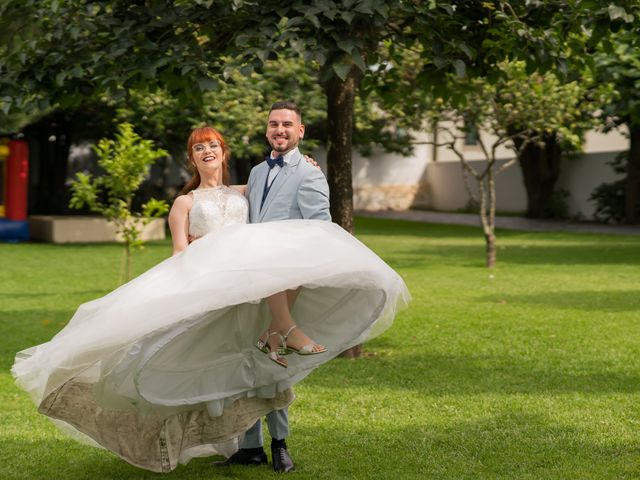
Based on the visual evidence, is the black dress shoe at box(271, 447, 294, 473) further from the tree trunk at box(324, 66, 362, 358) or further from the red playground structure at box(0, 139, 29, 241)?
the red playground structure at box(0, 139, 29, 241)

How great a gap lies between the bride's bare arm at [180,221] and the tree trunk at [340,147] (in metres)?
4.22

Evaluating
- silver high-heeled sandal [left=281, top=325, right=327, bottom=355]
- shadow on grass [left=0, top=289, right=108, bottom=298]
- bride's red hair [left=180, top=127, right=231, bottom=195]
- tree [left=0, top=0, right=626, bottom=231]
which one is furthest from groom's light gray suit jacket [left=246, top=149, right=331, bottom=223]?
shadow on grass [left=0, top=289, right=108, bottom=298]

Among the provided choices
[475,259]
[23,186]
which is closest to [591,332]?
[475,259]

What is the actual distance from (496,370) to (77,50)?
441cm

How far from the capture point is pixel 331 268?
227 inches

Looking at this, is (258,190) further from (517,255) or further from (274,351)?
(517,255)

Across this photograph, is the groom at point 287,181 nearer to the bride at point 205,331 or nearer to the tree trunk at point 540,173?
the bride at point 205,331

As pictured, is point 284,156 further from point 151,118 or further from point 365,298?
point 151,118

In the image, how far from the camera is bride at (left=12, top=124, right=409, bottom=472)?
5.69 m

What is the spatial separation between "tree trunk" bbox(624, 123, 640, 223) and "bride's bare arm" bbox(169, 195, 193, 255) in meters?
30.3

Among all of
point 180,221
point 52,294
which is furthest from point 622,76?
point 180,221

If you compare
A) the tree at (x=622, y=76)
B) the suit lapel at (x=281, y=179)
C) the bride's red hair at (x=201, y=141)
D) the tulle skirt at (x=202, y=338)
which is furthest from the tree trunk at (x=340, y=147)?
the tree at (x=622, y=76)

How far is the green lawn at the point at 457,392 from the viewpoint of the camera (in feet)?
22.1

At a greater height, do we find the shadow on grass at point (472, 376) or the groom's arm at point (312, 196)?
the groom's arm at point (312, 196)
